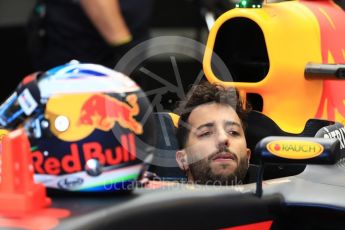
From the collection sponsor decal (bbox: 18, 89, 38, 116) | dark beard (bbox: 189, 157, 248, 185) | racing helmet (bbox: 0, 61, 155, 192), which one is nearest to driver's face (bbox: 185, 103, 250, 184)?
dark beard (bbox: 189, 157, 248, 185)

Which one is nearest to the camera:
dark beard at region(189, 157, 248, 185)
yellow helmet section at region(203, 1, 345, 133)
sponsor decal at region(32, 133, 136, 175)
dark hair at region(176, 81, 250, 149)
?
sponsor decal at region(32, 133, 136, 175)

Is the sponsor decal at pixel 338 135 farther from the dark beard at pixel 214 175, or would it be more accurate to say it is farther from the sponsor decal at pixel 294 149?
the sponsor decal at pixel 294 149

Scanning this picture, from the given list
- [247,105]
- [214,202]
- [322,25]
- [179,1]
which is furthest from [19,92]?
[179,1]

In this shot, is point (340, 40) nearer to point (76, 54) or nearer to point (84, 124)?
point (76, 54)

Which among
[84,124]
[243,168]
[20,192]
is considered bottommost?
[243,168]

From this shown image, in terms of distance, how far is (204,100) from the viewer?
2967 millimetres

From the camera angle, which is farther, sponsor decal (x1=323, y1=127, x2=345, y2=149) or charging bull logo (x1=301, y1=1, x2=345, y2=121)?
charging bull logo (x1=301, y1=1, x2=345, y2=121)

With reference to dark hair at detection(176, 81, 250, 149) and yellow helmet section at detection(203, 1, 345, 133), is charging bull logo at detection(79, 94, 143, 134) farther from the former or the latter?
yellow helmet section at detection(203, 1, 345, 133)

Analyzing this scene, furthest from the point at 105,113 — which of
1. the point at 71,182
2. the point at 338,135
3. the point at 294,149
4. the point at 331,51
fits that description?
the point at 331,51

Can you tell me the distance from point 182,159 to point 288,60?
1.84 feet

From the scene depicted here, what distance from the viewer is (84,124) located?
6.84 feet

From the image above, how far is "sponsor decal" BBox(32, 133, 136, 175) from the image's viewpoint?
2.08 metres

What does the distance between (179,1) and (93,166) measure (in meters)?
5.11

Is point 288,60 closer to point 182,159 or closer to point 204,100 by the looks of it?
point 204,100
